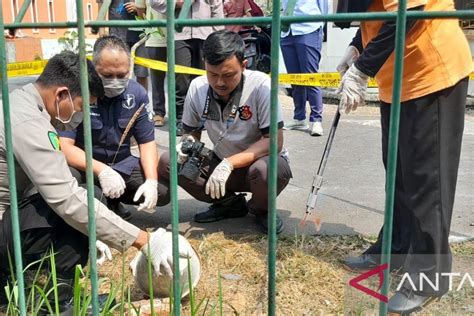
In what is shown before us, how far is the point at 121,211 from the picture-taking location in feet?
11.3

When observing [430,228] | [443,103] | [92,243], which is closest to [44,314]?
[92,243]

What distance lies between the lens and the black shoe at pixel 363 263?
8.94 feet

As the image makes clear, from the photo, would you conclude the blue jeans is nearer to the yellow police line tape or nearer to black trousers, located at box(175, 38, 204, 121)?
the yellow police line tape

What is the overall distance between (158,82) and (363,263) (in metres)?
3.61

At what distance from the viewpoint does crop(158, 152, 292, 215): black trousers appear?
308 cm

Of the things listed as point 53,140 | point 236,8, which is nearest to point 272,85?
point 53,140

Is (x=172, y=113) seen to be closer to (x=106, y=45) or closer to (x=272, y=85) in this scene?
(x=272, y=85)

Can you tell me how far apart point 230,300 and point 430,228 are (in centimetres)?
87

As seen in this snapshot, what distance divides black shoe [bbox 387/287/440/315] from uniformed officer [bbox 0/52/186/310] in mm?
893

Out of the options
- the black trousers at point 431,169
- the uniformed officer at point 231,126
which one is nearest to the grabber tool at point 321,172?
the uniformed officer at point 231,126

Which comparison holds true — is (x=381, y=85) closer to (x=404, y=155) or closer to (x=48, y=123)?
(x=404, y=155)

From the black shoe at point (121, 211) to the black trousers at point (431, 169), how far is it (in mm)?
1726

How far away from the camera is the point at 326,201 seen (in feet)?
12.3

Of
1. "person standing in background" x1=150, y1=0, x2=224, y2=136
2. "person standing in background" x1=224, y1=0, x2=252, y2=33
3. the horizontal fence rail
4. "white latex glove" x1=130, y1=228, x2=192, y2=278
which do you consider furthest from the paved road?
the horizontal fence rail
